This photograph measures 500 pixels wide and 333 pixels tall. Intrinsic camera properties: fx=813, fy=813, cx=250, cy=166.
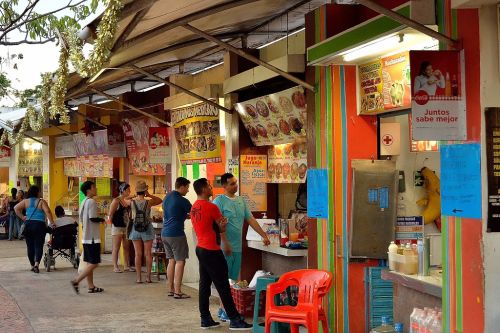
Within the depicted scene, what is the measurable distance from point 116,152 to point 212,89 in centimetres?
545

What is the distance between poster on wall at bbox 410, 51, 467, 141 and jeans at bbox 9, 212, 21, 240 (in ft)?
65.9

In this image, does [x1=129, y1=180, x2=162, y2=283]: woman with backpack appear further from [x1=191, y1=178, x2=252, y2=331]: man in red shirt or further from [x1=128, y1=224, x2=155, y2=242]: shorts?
[x1=191, y1=178, x2=252, y2=331]: man in red shirt

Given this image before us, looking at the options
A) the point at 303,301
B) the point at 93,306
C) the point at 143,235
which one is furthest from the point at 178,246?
the point at 303,301

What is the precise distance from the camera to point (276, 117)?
10.4 m

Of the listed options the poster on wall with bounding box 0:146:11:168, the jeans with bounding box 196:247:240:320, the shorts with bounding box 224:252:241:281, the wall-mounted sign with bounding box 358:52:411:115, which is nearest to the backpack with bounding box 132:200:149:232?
the shorts with bounding box 224:252:241:281

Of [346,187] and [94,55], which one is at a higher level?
[94,55]

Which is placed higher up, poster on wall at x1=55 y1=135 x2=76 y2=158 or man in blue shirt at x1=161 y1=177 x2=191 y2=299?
poster on wall at x1=55 y1=135 x2=76 y2=158

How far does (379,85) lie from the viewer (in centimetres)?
791

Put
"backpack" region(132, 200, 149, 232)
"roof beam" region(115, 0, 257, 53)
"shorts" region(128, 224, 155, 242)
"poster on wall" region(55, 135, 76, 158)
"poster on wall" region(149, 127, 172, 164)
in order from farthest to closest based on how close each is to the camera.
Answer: "poster on wall" region(55, 135, 76, 158) < "poster on wall" region(149, 127, 172, 164) < "shorts" region(128, 224, 155, 242) < "backpack" region(132, 200, 149, 232) < "roof beam" region(115, 0, 257, 53)

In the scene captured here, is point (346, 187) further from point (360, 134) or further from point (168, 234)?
point (168, 234)

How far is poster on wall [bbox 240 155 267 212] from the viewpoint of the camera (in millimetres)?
11312

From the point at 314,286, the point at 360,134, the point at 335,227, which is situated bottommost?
the point at 314,286

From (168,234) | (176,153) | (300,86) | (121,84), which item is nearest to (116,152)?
(121,84)

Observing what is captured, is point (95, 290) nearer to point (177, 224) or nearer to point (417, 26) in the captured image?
point (177, 224)
